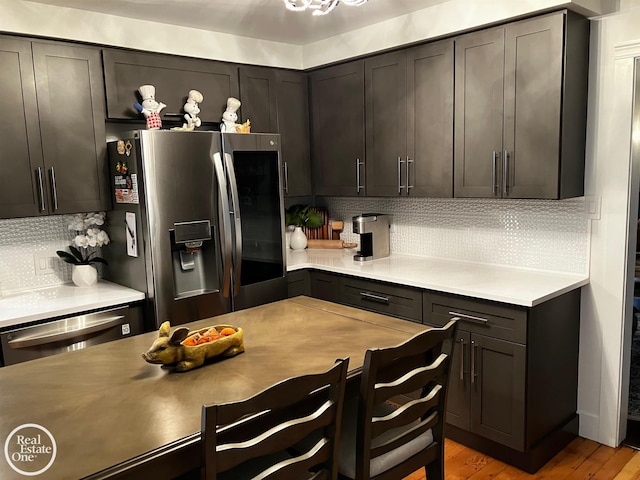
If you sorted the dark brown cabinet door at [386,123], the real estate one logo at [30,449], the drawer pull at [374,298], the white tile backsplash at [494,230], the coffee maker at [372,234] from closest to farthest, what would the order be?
1. the real estate one logo at [30,449]
2. the white tile backsplash at [494,230]
3. the drawer pull at [374,298]
4. the dark brown cabinet door at [386,123]
5. the coffee maker at [372,234]

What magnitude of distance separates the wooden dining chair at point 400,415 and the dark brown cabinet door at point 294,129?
233cm

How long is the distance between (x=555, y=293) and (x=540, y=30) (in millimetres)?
1337

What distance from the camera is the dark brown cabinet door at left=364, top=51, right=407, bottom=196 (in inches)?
134

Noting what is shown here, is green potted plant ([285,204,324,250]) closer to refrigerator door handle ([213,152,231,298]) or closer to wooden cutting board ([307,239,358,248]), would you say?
wooden cutting board ([307,239,358,248])

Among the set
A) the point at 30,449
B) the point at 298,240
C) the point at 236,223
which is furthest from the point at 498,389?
the point at 30,449

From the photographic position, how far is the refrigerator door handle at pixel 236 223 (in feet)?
10.3

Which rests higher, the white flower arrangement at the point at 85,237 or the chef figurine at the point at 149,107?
the chef figurine at the point at 149,107

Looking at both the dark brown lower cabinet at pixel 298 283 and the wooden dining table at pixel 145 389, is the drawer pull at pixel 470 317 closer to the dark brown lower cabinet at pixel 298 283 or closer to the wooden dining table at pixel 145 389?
the wooden dining table at pixel 145 389

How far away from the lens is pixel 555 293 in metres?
2.67

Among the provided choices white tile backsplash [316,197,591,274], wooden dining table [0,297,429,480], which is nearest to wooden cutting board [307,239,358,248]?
white tile backsplash [316,197,591,274]

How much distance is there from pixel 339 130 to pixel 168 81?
1.23 meters

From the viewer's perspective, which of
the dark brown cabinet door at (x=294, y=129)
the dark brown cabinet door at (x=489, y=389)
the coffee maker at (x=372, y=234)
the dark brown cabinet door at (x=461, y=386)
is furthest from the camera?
the dark brown cabinet door at (x=294, y=129)

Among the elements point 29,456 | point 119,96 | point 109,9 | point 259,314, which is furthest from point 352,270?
point 29,456

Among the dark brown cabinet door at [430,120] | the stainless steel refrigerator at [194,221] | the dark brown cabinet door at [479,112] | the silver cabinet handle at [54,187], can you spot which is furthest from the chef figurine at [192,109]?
the dark brown cabinet door at [479,112]
